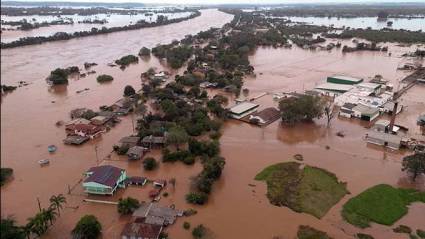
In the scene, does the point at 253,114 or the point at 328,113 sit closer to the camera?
the point at 328,113

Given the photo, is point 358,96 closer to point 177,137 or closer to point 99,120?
point 177,137

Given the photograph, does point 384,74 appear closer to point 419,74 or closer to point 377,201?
point 419,74

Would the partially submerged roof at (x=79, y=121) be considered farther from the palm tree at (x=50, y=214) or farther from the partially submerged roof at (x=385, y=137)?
the partially submerged roof at (x=385, y=137)

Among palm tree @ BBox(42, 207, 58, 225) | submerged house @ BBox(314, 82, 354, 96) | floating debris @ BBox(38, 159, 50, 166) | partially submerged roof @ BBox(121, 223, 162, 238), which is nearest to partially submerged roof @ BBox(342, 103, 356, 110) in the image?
submerged house @ BBox(314, 82, 354, 96)

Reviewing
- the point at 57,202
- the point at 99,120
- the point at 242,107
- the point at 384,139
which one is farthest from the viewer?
the point at 242,107

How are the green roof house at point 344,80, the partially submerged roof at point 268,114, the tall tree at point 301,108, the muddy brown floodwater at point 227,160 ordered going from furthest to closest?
the green roof house at point 344,80 < the partially submerged roof at point 268,114 < the tall tree at point 301,108 < the muddy brown floodwater at point 227,160

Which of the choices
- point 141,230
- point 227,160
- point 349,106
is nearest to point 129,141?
point 227,160

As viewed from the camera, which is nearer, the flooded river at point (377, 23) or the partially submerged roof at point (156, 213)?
the partially submerged roof at point (156, 213)

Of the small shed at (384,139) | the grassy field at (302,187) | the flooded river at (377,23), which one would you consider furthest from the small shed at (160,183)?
the flooded river at (377,23)
